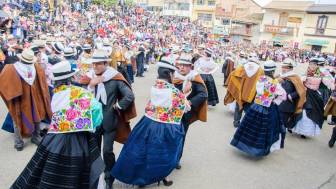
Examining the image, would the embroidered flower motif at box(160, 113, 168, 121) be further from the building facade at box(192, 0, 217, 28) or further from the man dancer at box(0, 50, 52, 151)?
the building facade at box(192, 0, 217, 28)

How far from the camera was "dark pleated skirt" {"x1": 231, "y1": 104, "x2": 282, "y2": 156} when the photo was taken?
210 inches

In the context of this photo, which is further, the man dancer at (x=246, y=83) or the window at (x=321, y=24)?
the window at (x=321, y=24)

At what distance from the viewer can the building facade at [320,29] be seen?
40547 mm

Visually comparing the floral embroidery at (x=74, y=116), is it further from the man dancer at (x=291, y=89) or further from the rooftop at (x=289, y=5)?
the rooftop at (x=289, y=5)

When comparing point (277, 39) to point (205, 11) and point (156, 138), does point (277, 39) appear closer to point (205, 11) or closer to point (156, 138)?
point (205, 11)

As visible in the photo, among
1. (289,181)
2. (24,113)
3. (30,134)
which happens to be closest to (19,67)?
(24,113)

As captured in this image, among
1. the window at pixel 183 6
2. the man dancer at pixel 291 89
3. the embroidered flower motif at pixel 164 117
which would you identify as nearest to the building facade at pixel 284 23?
the window at pixel 183 6

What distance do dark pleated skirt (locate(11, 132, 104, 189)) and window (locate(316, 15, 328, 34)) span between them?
146 ft

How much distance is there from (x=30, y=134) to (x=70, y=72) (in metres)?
2.76

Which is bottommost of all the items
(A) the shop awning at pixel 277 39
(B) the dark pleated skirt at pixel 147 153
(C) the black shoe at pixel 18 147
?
(A) the shop awning at pixel 277 39

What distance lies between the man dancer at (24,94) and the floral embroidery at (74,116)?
2.39m

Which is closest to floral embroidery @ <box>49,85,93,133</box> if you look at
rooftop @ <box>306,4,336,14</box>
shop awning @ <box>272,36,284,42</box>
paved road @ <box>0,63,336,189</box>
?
paved road @ <box>0,63,336,189</box>

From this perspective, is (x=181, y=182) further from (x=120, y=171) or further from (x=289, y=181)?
(x=289, y=181)

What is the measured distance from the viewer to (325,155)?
625 cm
